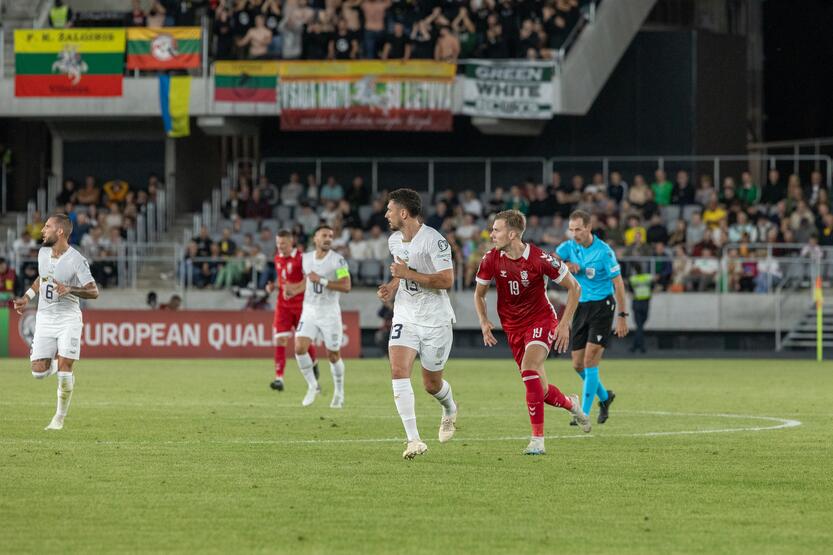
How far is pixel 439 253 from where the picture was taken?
1326 centimetres

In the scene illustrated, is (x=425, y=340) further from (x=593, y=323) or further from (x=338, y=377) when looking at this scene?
(x=338, y=377)

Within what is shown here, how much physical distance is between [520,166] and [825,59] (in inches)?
457

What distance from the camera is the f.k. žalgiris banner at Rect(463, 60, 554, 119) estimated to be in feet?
138

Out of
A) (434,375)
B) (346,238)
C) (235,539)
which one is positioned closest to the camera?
(235,539)

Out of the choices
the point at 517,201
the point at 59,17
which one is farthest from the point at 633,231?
the point at 59,17

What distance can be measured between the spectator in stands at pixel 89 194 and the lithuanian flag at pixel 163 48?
159 inches

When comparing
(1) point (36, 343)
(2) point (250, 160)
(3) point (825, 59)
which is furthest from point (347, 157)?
(1) point (36, 343)

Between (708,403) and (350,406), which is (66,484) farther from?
(708,403)

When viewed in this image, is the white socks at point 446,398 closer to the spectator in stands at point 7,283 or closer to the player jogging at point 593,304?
the player jogging at point 593,304

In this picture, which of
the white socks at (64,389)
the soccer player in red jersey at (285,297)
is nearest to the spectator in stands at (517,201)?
the soccer player in red jersey at (285,297)

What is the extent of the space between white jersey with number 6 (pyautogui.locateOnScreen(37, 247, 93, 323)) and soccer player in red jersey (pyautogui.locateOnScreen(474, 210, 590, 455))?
4.55m

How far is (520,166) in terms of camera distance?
155ft

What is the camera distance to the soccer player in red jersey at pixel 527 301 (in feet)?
43.9

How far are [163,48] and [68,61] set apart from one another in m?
2.67
